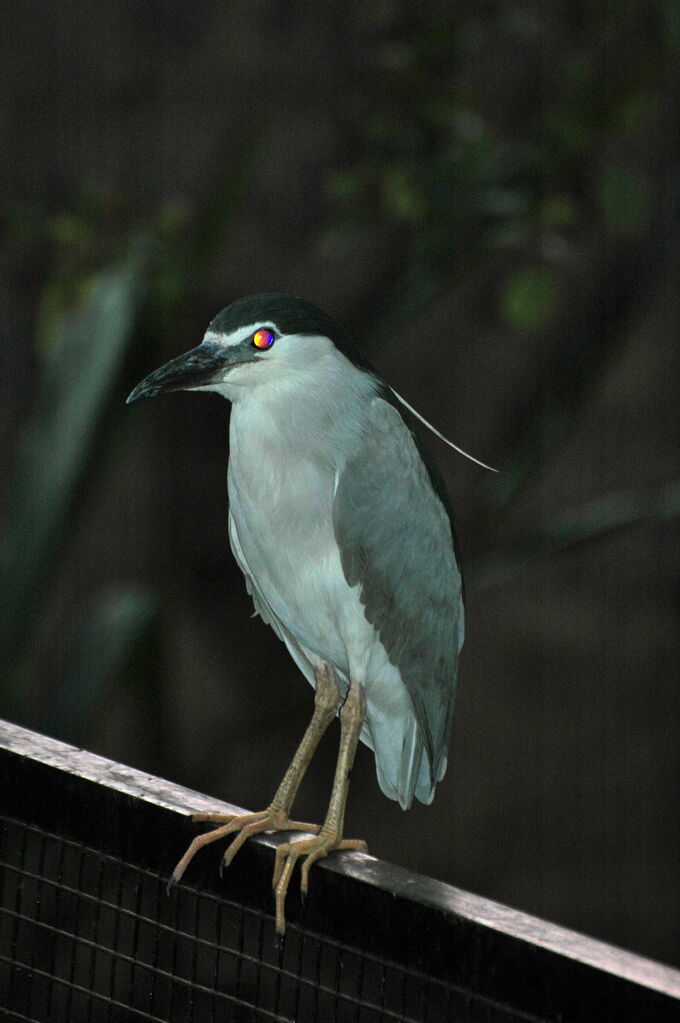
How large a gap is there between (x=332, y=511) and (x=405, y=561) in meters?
0.11

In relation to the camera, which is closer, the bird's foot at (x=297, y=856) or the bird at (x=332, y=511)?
the bird's foot at (x=297, y=856)

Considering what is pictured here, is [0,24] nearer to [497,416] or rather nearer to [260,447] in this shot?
[497,416]

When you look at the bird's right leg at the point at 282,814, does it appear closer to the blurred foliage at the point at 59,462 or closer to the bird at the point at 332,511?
the bird at the point at 332,511

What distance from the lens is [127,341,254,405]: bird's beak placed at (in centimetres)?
138

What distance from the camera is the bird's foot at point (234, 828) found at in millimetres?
1182

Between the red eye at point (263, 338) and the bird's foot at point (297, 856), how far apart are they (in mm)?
489

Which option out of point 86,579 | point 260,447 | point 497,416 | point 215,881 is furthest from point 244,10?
point 215,881

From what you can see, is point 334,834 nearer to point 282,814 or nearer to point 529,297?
point 282,814

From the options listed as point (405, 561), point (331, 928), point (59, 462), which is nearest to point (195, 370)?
point (405, 561)

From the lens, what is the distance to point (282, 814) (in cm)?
140

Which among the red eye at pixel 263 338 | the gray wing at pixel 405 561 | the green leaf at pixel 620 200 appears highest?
the green leaf at pixel 620 200

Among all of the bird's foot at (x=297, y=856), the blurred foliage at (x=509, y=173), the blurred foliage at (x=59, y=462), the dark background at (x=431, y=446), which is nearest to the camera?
the bird's foot at (x=297, y=856)

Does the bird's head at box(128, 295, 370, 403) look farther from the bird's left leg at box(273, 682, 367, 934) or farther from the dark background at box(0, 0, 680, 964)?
the dark background at box(0, 0, 680, 964)

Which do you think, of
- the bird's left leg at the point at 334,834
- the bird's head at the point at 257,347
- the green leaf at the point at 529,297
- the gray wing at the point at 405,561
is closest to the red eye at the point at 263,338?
the bird's head at the point at 257,347
